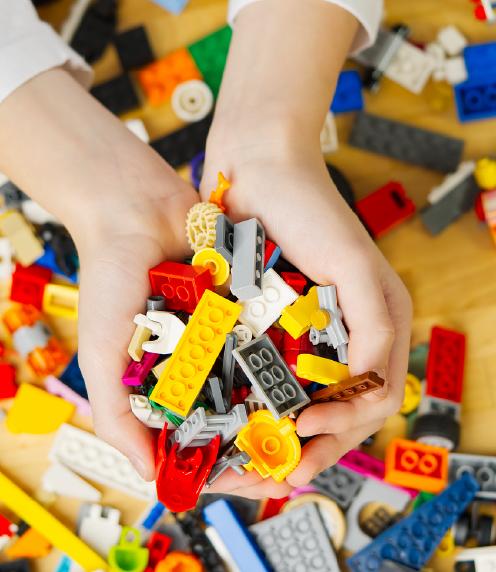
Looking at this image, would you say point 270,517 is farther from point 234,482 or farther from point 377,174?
point 377,174

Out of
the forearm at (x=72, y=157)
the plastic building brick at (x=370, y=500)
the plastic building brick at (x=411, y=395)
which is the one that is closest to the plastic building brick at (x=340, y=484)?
the plastic building brick at (x=370, y=500)

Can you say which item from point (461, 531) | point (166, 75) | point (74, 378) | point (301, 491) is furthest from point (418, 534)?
point (166, 75)

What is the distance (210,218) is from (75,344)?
1.25ft

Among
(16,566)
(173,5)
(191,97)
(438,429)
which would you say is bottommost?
(438,429)

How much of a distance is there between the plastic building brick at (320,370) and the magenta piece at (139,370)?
0.15 meters

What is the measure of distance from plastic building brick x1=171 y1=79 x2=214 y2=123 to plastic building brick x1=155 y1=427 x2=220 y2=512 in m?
0.56

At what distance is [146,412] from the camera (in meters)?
0.73

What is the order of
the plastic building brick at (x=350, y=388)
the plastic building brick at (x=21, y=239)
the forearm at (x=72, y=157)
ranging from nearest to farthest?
1. the plastic building brick at (x=350, y=388)
2. the forearm at (x=72, y=157)
3. the plastic building brick at (x=21, y=239)

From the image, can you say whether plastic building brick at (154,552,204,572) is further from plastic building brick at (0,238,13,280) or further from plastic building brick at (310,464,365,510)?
plastic building brick at (0,238,13,280)

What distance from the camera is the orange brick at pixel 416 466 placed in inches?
38.0

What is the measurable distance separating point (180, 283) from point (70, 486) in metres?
0.41

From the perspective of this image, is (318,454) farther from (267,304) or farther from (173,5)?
(173,5)

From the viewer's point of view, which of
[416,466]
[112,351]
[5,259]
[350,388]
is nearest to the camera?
[350,388]

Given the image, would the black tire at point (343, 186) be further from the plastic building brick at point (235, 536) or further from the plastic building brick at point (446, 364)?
the plastic building brick at point (235, 536)
